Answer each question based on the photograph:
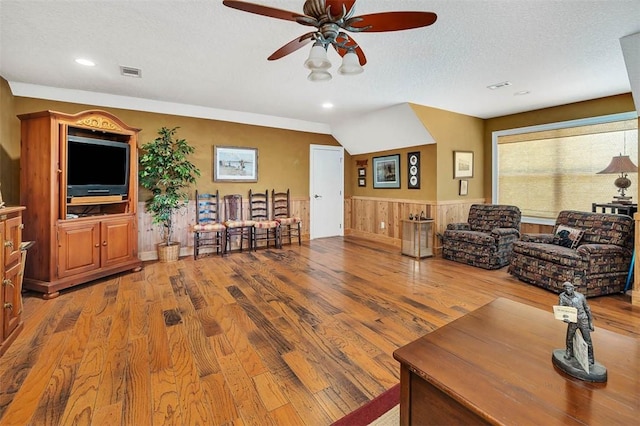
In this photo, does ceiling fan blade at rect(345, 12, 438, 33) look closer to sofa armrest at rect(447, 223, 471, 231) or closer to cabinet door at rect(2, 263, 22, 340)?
cabinet door at rect(2, 263, 22, 340)

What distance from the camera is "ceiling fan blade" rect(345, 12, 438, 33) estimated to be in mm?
1651

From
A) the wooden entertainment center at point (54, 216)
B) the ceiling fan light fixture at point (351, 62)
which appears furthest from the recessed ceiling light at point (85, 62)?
the ceiling fan light fixture at point (351, 62)

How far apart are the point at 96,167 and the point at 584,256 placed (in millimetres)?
5785

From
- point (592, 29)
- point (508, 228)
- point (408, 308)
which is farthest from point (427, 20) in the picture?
point (508, 228)

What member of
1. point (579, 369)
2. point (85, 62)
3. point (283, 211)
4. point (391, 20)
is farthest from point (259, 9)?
point (283, 211)

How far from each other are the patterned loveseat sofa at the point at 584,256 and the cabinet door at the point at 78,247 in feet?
17.4

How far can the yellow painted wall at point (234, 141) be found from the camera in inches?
178

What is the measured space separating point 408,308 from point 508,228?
2.72m

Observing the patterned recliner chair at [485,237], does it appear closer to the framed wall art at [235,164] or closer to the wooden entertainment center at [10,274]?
the framed wall art at [235,164]

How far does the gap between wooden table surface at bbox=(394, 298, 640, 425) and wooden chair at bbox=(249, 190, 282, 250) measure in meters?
4.47

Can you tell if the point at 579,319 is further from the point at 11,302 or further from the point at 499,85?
the point at 499,85

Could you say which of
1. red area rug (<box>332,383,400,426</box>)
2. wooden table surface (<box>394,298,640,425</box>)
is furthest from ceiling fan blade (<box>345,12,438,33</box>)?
red area rug (<box>332,383,400,426</box>)

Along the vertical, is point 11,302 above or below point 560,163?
below

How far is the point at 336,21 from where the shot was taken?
66.1 inches
